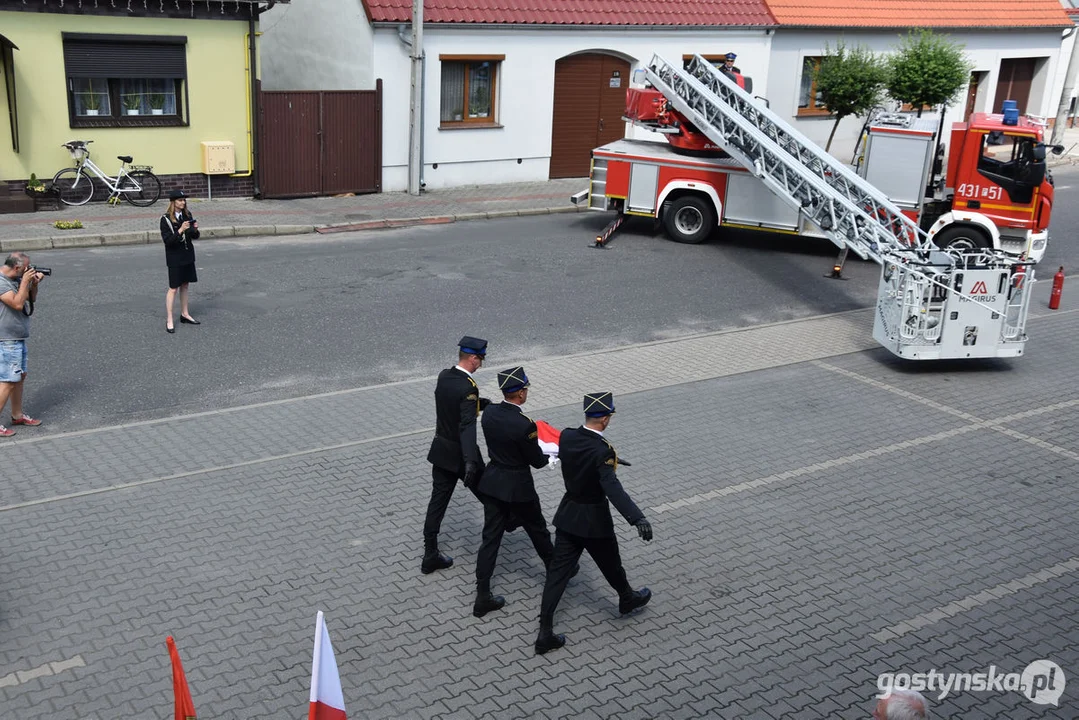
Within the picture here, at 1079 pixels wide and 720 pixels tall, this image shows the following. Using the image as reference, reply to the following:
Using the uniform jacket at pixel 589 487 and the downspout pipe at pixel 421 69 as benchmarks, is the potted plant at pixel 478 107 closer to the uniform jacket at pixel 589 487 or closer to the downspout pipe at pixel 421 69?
the downspout pipe at pixel 421 69

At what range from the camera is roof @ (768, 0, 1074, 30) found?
1113 inches

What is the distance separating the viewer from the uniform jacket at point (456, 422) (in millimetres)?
7285

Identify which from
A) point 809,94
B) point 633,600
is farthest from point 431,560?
point 809,94

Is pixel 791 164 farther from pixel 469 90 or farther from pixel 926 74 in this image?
pixel 926 74

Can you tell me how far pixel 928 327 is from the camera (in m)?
12.6

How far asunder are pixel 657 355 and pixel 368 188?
10995 millimetres

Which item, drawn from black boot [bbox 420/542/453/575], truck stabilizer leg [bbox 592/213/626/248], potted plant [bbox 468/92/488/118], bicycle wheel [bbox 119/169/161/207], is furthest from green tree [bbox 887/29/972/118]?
black boot [bbox 420/542/453/575]

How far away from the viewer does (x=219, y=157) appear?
20.2 metres

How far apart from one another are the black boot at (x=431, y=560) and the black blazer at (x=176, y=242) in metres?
6.36

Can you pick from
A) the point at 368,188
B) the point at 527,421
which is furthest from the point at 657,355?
the point at 368,188

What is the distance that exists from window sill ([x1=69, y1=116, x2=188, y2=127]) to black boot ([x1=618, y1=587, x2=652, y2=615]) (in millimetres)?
15668

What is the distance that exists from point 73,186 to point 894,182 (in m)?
14.2

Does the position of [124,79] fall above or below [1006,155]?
above

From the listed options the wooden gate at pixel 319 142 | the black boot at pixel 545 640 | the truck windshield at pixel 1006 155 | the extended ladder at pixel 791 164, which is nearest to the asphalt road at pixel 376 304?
the extended ladder at pixel 791 164
